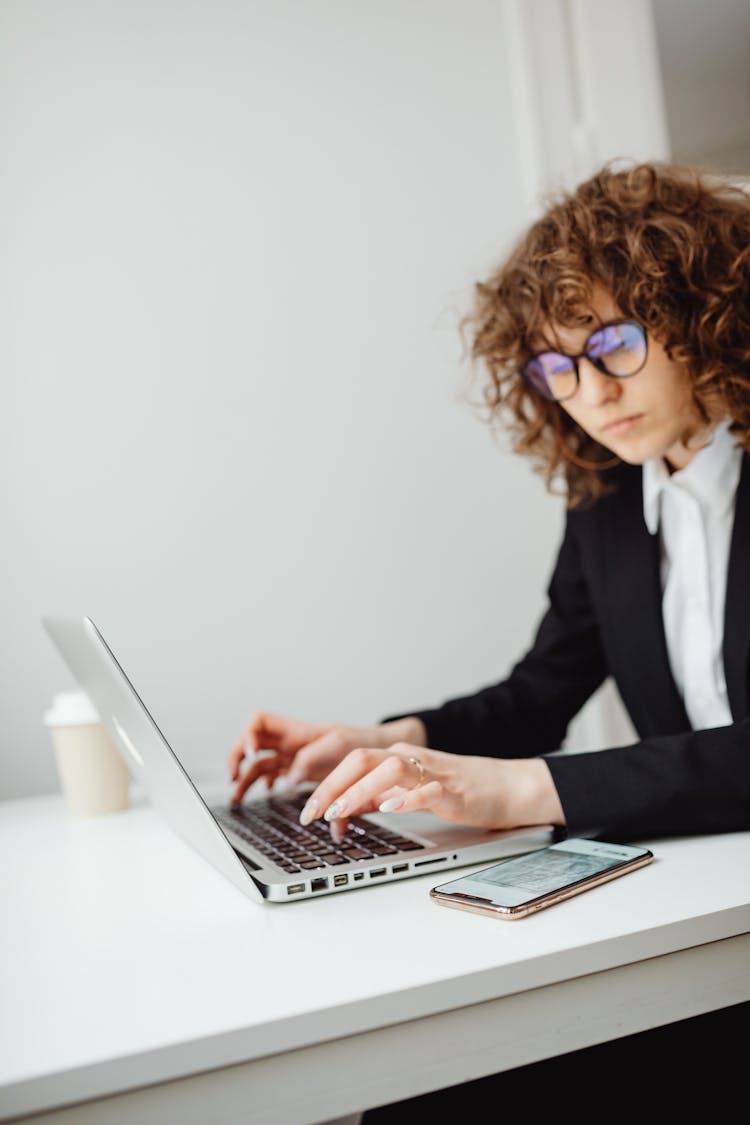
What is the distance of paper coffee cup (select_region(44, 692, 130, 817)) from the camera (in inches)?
47.2

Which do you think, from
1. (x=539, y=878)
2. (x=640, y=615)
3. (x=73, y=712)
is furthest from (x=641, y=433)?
(x=73, y=712)

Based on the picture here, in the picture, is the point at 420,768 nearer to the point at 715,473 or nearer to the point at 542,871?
the point at 542,871

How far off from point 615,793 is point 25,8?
59.3 inches

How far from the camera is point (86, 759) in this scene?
3.99ft

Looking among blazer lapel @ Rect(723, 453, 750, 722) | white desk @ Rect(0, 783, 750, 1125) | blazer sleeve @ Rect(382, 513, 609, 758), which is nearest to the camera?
white desk @ Rect(0, 783, 750, 1125)

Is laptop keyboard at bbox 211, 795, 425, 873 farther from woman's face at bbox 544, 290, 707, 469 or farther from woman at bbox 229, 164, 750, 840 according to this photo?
woman's face at bbox 544, 290, 707, 469

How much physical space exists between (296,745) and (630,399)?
2.02 ft

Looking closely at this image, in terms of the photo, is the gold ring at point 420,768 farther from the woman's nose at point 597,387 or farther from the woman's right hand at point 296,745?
the woman's nose at point 597,387

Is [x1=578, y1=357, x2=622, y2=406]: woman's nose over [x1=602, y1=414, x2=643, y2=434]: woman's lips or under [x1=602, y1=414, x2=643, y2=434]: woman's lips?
over

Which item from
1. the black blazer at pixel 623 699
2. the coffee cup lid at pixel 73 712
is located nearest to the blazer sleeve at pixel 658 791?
the black blazer at pixel 623 699

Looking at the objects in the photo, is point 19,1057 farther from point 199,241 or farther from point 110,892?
point 199,241

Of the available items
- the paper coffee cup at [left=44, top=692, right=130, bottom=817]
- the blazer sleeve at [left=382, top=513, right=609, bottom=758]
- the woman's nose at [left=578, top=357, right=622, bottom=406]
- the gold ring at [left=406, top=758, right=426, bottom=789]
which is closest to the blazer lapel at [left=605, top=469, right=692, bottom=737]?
the blazer sleeve at [left=382, top=513, right=609, bottom=758]

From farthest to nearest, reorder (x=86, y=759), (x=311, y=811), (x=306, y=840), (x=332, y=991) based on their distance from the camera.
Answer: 1. (x=86, y=759)
2. (x=306, y=840)
3. (x=311, y=811)
4. (x=332, y=991)

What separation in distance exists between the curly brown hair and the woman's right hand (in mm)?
564
